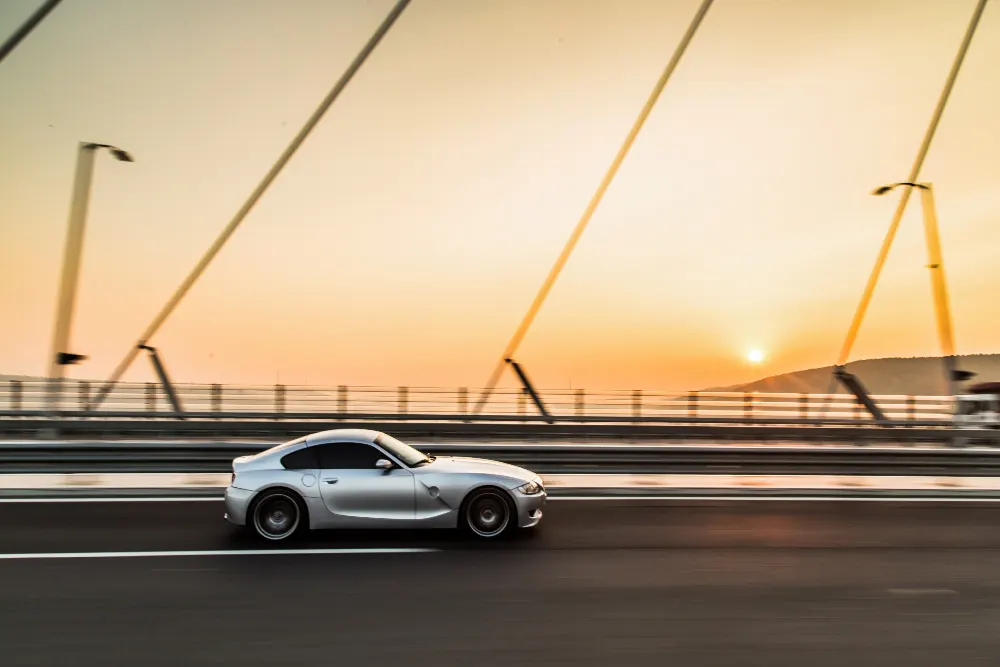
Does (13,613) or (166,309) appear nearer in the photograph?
(13,613)

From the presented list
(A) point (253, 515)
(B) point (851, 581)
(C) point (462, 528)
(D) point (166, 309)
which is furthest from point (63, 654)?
(D) point (166, 309)

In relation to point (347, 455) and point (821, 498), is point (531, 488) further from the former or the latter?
point (821, 498)

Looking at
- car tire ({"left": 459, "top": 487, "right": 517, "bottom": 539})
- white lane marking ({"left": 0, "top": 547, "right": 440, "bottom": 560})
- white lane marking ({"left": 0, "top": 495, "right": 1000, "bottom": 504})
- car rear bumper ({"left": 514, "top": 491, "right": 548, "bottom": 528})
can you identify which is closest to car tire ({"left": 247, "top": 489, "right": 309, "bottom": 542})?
white lane marking ({"left": 0, "top": 547, "right": 440, "bottom": 560})

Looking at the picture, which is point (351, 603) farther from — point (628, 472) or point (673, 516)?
point (628, 472)

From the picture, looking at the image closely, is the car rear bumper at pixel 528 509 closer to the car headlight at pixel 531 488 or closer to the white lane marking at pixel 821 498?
the car headlight at pixel 531 488

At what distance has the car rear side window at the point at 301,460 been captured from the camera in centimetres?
791

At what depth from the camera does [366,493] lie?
7.80 meters

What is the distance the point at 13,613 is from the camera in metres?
5.57

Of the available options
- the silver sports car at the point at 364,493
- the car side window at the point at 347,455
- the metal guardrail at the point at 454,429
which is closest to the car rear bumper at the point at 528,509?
the silver sports car at the point at 364,493

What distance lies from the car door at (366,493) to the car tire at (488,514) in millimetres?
583

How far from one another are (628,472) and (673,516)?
10.1 ft

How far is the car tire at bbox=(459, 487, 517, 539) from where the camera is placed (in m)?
7.93

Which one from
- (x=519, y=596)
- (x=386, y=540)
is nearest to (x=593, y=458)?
(x=386, y=540)

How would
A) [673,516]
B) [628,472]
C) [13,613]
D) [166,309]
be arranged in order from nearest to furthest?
1. [13,613]
2. [673,516]
3. [628,472]
4. [166,309]
